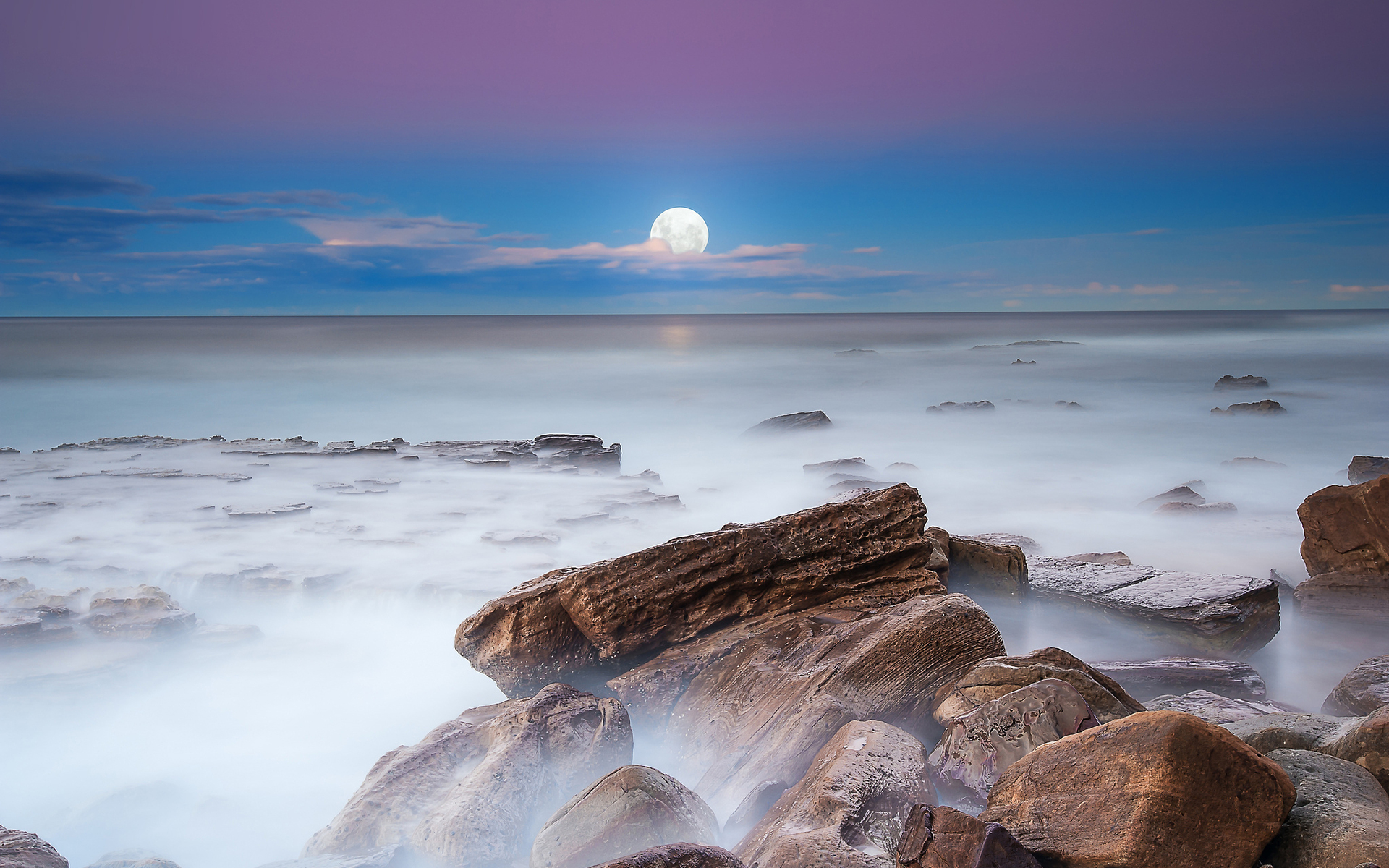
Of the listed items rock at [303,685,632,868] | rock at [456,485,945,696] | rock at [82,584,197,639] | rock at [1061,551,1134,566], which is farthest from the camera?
rock at [1061,551,1134,566]

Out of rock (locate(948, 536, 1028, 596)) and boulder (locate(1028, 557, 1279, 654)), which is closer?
boulder (locate(1028, 557, 1279, 654))

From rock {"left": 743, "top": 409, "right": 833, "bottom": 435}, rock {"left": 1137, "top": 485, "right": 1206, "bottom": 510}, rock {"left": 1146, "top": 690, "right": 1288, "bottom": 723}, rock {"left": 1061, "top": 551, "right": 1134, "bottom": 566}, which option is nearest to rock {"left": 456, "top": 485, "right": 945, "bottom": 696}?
rock {"left": 1146, "top": 690, "right": 1288, "bottom": 723}

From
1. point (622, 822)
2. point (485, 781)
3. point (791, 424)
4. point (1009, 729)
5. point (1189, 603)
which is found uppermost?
point (1009, 729)

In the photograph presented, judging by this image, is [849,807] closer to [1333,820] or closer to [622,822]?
[622,822]

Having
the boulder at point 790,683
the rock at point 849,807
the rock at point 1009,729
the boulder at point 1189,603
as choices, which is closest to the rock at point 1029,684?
the rock at point 1009,729

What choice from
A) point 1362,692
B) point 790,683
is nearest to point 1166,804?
point 790,683

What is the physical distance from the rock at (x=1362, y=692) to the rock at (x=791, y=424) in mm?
13608

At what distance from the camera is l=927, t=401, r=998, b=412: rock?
2273 centimetres

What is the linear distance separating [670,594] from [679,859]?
103 inches

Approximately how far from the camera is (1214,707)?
183 inches

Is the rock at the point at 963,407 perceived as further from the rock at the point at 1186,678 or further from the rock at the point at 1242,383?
the rock at the point at 1186,678

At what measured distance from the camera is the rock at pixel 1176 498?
37.0 feet

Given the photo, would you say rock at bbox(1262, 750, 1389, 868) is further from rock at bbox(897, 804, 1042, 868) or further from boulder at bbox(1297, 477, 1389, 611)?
boulder at bbox(1297, 477, 1389, 611)

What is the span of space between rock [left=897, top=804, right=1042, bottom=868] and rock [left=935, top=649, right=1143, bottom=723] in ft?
4.11
